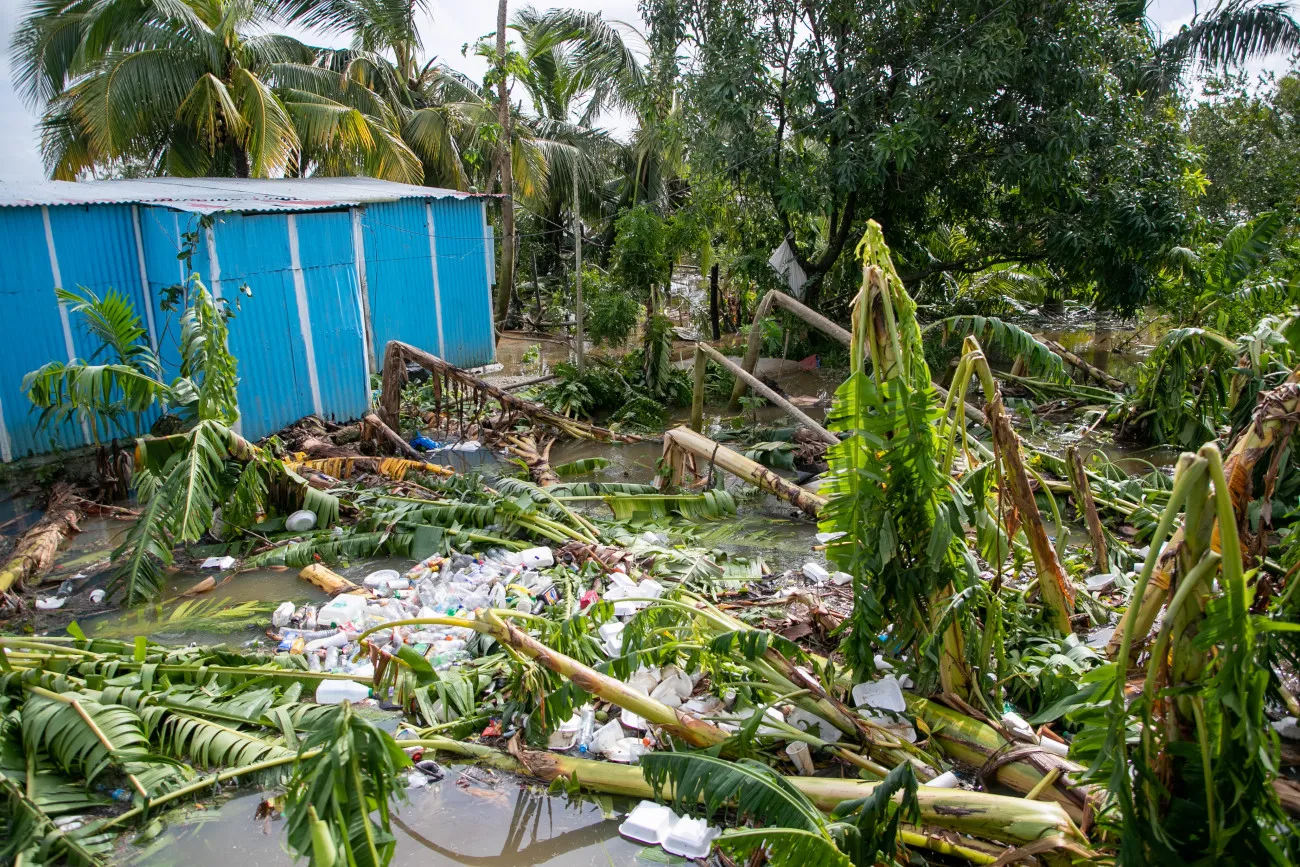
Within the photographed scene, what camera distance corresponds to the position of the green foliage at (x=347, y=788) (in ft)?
7.32

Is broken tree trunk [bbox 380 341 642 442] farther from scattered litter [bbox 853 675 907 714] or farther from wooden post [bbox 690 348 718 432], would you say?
scattered litter [bbox 853 675 907 714]

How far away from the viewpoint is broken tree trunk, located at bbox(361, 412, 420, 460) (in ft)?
27.7

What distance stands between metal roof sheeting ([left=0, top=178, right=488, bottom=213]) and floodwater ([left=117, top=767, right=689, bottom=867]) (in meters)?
6.48

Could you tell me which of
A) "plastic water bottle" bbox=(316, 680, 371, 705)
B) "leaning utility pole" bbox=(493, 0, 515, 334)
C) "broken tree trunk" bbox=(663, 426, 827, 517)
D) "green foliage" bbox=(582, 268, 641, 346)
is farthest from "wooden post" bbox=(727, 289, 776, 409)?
"leaning utility pole" bbox=(493, 0, 515, 334)

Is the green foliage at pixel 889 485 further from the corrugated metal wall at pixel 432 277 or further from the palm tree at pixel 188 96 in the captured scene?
the palm tree at pixel 188 96

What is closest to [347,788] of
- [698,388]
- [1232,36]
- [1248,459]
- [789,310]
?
[1248,459]

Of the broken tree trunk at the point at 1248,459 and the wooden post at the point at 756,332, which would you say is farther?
the wooden post at the point at 756,332

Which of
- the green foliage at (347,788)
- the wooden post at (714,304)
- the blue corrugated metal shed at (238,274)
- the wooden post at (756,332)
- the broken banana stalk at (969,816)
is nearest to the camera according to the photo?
the green foliage at (347,788)

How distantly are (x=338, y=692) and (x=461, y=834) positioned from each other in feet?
3.46

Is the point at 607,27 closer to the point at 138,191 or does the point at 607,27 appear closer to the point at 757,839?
the point at 138,191

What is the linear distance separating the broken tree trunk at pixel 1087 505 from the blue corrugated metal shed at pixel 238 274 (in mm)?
7274

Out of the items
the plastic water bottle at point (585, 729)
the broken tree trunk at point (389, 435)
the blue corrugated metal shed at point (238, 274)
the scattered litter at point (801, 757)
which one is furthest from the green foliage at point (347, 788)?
the blue corrugated metal shed at point (238, 274)

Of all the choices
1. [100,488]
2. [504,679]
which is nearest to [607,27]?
[100,488]

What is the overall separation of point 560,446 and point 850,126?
5238 mm
